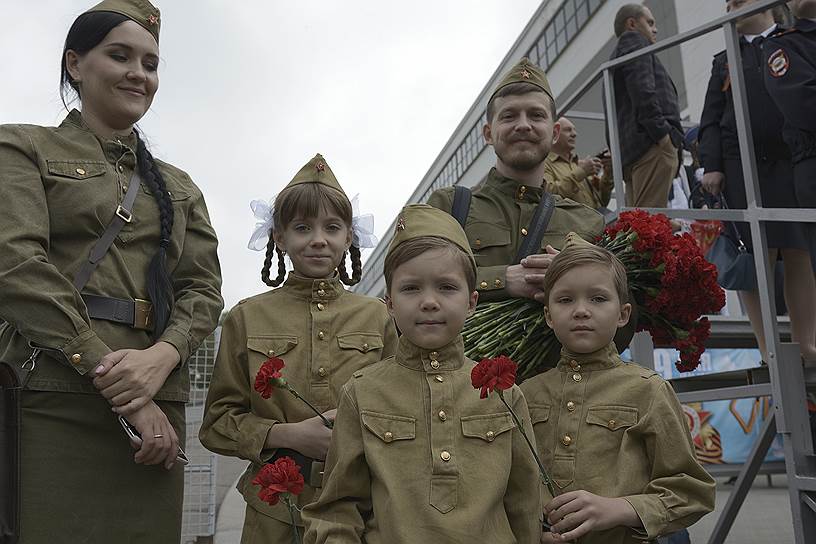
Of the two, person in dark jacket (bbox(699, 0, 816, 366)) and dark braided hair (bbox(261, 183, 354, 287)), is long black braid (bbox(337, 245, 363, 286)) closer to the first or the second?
dark braided hair (bbox(261, 183, 354, 287))

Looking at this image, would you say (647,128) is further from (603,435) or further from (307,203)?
(603,435)

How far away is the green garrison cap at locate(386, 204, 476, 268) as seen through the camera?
7.11ft

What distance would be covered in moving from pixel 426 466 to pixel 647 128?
357 centimetres

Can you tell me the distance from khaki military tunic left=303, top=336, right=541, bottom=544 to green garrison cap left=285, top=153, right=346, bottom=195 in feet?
2.71

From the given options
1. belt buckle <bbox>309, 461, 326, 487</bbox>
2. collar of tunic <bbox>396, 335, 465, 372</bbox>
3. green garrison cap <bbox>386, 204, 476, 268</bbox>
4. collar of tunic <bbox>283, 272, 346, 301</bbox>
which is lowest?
belt buckle <bbox>309, 461, 326, 487</bbox>

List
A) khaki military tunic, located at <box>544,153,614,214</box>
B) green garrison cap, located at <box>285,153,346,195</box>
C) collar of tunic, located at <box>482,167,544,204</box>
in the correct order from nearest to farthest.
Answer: green garrison cap, located at <box>285,153,346,195</box>
collar of tunic, located at <box>482,167,544,204</box>
khaki military tunic, located at <box>544,153,614,214</box>

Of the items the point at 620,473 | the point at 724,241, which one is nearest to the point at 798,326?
the point at 724,241

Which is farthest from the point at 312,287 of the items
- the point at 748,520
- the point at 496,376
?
the point at 748,520

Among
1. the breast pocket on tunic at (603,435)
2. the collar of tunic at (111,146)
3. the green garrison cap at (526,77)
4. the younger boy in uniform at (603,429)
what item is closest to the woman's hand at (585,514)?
the younger boy in uniform at (603,429)

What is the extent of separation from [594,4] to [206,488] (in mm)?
17984

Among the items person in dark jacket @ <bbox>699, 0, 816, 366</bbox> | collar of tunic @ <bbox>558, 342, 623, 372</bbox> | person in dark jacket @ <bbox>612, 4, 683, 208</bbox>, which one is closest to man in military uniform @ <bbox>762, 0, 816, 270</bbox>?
person in dark jacket @ <bbox>699, 0, 816, 366</bbox>

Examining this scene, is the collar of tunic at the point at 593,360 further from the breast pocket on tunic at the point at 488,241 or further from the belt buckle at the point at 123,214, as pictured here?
the belt buckle at the point at 123,214

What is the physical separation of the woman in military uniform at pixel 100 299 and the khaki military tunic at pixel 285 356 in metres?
0.13

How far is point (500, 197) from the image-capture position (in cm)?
291
